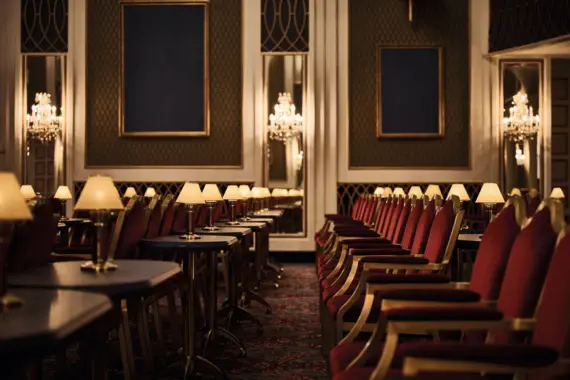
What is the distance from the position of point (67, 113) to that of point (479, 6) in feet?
21.0

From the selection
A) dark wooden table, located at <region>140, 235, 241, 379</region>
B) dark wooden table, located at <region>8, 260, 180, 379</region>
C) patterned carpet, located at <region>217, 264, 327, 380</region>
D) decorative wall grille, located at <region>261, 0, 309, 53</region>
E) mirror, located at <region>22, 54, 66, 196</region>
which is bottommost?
patterned carpet, located at <region>217, 264, 327, 380</region>

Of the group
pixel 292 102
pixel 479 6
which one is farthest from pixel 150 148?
pixel 479 6

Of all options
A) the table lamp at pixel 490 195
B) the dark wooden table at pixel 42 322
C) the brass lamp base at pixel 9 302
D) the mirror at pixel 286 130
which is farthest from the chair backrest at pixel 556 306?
the mirror at pixel 286 130

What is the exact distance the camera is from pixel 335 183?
11.0m

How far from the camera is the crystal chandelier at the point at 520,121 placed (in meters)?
11.0

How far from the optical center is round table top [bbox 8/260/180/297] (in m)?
2.12

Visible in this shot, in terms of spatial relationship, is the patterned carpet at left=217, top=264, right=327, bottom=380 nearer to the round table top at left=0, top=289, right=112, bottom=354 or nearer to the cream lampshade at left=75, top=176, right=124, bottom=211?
the cream lampshade at left=75, top=176, right=124, bottom=211

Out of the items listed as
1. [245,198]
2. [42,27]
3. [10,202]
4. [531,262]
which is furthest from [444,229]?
[42,27]

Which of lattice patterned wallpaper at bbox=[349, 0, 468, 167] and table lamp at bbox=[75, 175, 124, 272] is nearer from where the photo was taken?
table lamp at bbox=[75, 175, 124, 272]

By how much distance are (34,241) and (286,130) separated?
8.43 meters

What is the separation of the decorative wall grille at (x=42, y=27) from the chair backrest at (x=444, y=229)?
29.4 ft

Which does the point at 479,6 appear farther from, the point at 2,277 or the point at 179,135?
the point at 2,277

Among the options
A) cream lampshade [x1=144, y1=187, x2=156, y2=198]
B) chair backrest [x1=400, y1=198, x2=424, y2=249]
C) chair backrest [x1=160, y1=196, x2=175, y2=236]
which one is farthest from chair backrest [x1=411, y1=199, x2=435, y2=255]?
cream lampshade [x1=144, y1=187, x2=156, y2=198]

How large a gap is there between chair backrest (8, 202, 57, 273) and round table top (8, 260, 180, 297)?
0.07 metres
